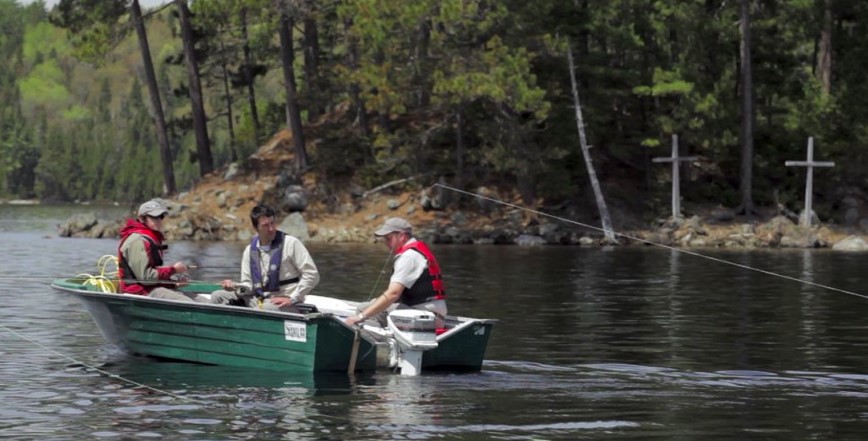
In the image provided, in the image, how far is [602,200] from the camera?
5225 cm

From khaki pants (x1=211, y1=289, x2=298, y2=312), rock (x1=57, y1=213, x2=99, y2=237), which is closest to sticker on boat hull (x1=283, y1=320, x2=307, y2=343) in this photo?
khaki pants (x1=211, y1=289, x2=298, y2=312)

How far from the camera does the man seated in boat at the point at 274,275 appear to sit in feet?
60.4

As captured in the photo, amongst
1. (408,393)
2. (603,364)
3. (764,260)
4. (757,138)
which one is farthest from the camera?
(757,138)

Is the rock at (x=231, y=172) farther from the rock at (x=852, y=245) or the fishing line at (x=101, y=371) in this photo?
the fishing line at (x=101, y=371)

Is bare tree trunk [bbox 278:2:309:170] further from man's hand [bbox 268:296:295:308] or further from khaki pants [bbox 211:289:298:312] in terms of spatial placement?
man's hand [bbox 268:296:295:308]

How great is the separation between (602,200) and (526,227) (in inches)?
106

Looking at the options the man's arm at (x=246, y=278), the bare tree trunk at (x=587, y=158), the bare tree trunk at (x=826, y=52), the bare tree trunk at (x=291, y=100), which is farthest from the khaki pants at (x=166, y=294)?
the bare tree trunk at (x=291, y=100)

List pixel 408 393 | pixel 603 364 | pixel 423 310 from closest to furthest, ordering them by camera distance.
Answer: pixel 408 393 → pixel 423 310 → pixel 603 364

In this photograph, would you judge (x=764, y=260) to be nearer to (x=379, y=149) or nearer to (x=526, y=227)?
(x=526, y=227)

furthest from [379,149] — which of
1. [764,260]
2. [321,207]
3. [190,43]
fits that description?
[764,260]

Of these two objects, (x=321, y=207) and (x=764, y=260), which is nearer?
(x=764, y=260)

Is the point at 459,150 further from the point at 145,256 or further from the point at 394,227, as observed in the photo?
the point at 394,227

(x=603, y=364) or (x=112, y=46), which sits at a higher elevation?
(x=112, y=46)

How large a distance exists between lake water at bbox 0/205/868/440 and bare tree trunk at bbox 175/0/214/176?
27.7 m
